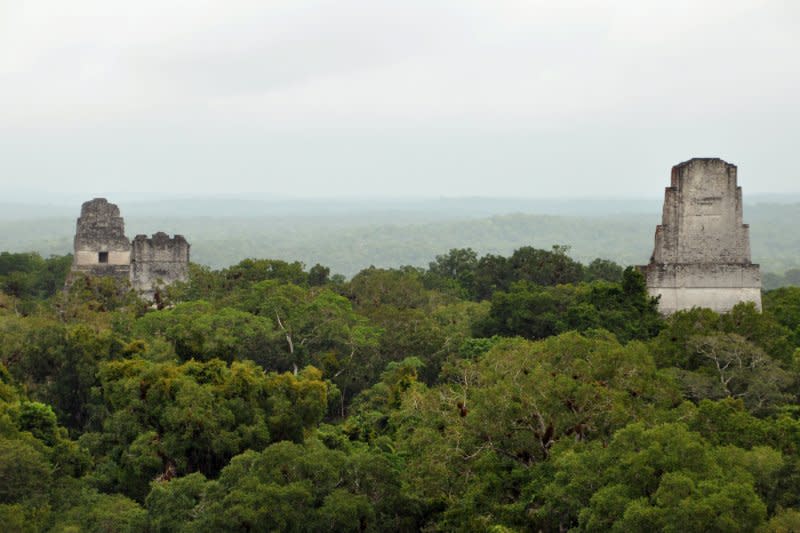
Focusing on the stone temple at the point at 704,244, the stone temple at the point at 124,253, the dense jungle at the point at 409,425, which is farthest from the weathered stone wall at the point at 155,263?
the stone temple at the point at 704,244

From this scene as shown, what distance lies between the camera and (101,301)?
132 ft

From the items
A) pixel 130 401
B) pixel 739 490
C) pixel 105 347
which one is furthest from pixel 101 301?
pixel 739 490

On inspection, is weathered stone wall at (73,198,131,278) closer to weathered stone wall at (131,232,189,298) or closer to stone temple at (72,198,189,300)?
stone temple at (72,198,189,300)

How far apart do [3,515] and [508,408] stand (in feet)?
28.9

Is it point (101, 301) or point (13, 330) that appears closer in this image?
point (13, 330)

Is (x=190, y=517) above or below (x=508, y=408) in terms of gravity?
below

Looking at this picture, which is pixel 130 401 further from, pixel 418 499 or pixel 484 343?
pixel 484 343

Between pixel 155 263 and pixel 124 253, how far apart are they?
160cm

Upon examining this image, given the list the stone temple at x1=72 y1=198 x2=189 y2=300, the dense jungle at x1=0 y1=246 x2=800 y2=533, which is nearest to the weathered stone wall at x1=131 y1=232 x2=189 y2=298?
the stone temple at x1=72 y1=198 x2=189 y2=300

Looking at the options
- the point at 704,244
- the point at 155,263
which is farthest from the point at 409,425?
the point at 155,263

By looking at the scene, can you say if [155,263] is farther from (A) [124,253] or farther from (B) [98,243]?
(B) [98,243]

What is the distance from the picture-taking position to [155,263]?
4472 centimetres

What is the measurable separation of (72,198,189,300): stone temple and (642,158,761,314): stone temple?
1986 cm

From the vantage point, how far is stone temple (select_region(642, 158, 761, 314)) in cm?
3150
